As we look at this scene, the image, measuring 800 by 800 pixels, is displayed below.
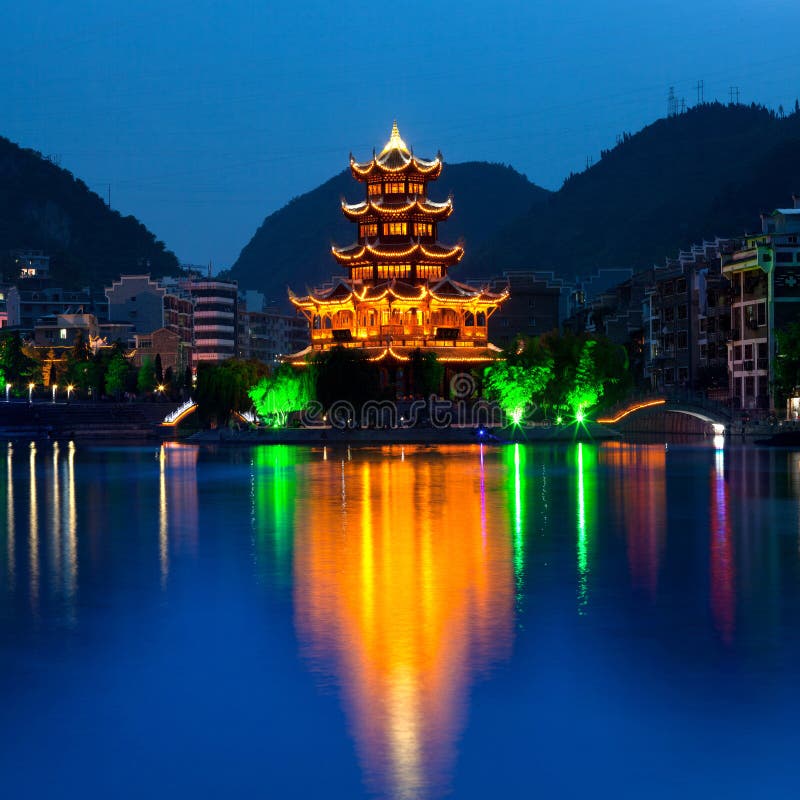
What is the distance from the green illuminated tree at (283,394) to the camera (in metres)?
95.5

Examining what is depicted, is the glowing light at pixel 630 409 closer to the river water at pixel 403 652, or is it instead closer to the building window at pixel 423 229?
the building window at pixel 423 229

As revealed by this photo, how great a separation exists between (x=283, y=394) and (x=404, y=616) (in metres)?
79.1

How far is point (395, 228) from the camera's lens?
11081 centimetres

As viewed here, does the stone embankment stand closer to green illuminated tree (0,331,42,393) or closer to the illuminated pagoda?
the illuminated pagoda

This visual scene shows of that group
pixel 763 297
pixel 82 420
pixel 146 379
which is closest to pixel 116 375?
pixel 146 379

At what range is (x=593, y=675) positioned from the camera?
14453 millimetres

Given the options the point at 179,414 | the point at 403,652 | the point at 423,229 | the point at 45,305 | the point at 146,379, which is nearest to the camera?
the point at 403,652

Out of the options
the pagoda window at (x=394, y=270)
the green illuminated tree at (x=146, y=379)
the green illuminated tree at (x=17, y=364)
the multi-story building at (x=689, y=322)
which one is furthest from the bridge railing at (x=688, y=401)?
the green illuminated tree at (x=17, y=364)

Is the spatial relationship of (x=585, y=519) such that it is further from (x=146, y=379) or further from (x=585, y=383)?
(x=146, y=379)

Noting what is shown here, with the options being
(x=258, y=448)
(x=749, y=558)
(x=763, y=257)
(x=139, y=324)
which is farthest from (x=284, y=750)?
(x=139, y=324)

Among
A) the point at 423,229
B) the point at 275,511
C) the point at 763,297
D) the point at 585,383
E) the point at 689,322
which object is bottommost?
the point at 275,511

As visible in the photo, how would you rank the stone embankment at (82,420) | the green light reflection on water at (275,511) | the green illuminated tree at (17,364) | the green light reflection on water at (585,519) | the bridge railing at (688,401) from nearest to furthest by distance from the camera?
the green light reflection on water at (585,519) → the green light reflection on water at (275,511) → the bridge railing at (688,401) → the stone embankment at (82,420) → the green illuminated tree at (17,364)

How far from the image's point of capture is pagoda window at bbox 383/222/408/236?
363ft

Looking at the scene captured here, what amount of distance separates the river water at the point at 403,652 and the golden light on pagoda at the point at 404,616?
0.18ft
